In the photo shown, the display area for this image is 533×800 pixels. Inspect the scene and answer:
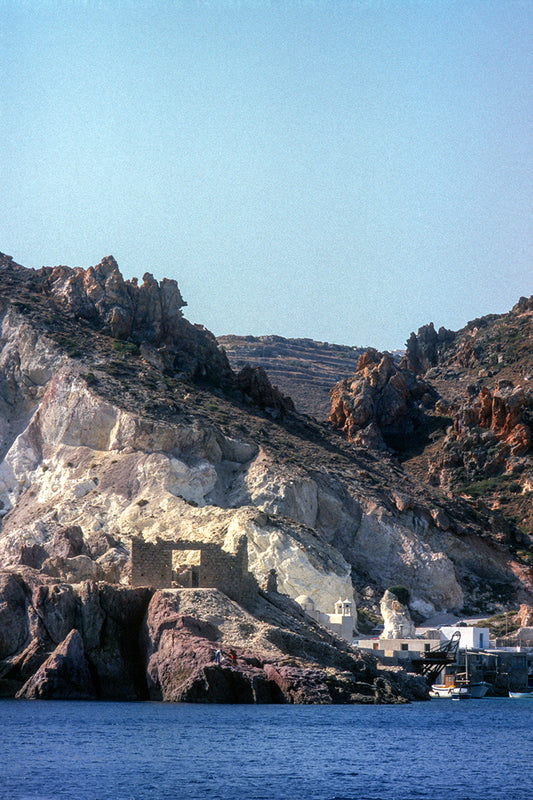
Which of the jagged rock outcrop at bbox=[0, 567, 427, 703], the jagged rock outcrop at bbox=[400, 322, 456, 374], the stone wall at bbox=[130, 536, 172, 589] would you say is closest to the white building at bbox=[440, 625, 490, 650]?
the jagged rock outcrop at bbox=[0, 567, 427, 703]

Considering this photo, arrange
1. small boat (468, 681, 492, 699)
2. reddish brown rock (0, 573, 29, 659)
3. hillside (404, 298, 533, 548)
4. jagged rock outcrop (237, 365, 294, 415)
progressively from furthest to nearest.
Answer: jagged rock outcrop (237, 365, 294, 415) < hillside (404, 298, 533, 548) < small boat (468, 681, 492, 699) < reddish brown rock (0, 573, 29, 659)

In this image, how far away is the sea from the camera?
3722 centimetres

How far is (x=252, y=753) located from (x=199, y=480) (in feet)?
172

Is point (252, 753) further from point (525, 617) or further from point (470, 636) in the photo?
point (525, 617)

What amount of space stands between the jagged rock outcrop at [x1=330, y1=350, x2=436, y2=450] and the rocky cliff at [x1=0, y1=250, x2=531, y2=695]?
15.7 metres

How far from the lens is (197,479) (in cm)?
9462

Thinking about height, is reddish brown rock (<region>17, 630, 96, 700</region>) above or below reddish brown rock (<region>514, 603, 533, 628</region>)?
below

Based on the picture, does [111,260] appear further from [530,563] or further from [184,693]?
[184,693]

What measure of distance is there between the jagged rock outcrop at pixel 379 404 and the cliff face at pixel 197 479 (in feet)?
52.6

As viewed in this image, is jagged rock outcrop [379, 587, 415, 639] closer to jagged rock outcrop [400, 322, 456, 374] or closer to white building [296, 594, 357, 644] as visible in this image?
white building [296, 594, 357, 644]

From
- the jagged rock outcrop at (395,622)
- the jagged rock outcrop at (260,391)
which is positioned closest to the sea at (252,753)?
the jagged rock outcrop at (395,622)

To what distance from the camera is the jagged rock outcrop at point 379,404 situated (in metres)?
133

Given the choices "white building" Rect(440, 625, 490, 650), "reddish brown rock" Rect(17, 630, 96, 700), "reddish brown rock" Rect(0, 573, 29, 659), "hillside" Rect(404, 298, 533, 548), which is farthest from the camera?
"hillside" Rect(404, 298, 533, 548)

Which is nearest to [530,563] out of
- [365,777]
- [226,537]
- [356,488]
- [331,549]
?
[356,488]
